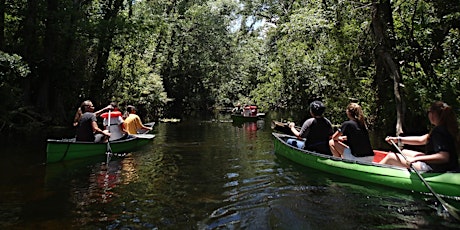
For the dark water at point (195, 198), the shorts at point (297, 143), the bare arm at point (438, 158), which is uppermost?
the bare arm at point (438, 158)

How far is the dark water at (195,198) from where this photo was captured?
17.0 feet

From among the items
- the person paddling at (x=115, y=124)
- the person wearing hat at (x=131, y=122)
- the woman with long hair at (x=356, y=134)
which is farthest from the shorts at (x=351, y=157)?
the person wearing hat at (x=131, y=122)

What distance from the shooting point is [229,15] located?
3875 centimetres

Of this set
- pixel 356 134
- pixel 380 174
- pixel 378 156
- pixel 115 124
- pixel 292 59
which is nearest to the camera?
pixel 380 174

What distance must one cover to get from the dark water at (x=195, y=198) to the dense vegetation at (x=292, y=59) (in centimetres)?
614

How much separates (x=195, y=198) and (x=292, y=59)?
14.8 m

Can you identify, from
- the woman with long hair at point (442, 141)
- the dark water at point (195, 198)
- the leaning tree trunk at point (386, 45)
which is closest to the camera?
the dark water at point (195, 198)

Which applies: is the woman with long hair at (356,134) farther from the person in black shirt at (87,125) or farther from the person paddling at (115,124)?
the person paddling at (115,124)

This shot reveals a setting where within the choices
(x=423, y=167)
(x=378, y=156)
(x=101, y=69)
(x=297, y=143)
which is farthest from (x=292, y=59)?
(x=423, y=167)

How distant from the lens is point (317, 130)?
8.58m

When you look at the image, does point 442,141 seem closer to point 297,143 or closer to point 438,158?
A: point 438,158

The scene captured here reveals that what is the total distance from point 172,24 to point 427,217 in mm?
27639

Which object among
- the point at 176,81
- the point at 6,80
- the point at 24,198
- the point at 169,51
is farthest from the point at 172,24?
the point at 24,198

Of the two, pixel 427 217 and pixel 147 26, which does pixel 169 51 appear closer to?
pixel 147 26
